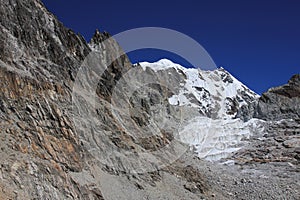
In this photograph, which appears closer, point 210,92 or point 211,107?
point 211,107

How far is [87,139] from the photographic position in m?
25.4

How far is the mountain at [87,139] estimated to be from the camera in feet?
61.6

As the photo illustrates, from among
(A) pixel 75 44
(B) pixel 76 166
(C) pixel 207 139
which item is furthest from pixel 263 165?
(B) pixel 76 166

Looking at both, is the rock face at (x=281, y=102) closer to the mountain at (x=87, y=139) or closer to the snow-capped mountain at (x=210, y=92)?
the mountain at (x=87, y=139)

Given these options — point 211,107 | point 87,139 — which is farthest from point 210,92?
point 87,139

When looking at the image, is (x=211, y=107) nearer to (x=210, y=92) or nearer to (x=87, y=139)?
(x=210, y=92)

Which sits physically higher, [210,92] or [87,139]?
[210,92]

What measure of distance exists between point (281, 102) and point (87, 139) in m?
66.4

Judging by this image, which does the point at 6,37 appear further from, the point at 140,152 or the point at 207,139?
the point at 207,139

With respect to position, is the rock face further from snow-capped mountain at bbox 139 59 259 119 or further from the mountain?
snow-capped mountain at bbox 139 59 259 119

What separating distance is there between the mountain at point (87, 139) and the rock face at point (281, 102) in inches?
668

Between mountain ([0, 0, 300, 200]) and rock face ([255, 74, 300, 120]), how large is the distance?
17.0 meters

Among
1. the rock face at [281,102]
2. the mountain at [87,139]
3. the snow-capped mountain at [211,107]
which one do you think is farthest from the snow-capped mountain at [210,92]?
the mountain at [87,139]

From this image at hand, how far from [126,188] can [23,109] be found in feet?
31.3
